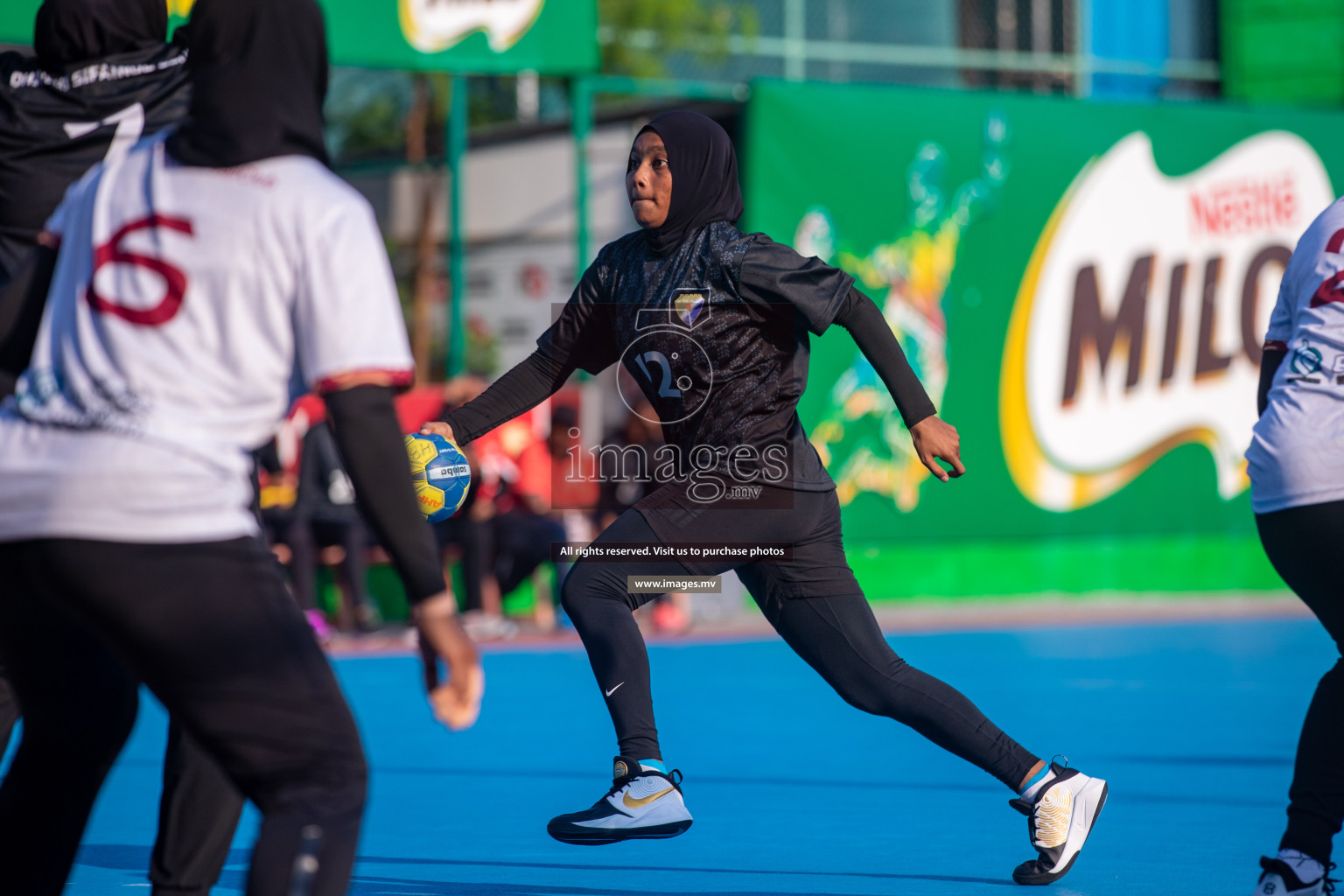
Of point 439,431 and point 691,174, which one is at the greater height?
point 691,174

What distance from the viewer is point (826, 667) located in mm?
4477

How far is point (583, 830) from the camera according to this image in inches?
164

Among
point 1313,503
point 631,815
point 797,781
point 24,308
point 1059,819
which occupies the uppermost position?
point 24,308

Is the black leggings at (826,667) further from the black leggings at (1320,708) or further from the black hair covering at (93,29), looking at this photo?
the black hair covering at (93,29)

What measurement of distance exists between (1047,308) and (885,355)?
10140 millimetres

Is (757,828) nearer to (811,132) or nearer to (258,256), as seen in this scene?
(258,256)

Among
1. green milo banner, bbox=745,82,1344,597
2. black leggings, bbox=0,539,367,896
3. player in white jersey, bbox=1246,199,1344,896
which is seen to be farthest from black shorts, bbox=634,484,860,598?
green milo banner, bbox=745,82,1344,597

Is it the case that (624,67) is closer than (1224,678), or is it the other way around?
(1224,678)

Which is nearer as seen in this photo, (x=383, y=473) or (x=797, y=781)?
(x=383, y=473)

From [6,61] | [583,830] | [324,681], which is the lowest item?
[583,830]

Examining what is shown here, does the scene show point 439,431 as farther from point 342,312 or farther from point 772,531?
point 342,312

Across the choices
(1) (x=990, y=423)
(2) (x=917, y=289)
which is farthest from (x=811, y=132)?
(1) (x=990, y=423)

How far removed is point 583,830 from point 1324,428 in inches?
80.7

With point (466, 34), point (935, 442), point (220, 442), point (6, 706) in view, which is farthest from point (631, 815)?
point (466, 34)
